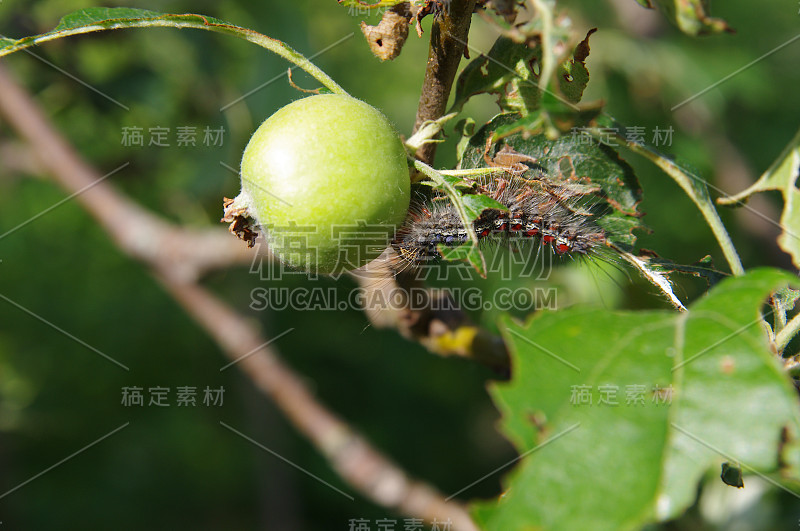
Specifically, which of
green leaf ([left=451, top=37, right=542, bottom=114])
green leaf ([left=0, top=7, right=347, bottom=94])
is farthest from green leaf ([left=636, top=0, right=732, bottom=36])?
green leaf ([left=0, top=7, right=347, bottom=94])

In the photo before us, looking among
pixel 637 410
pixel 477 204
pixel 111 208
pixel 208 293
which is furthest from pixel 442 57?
pixel 111 208

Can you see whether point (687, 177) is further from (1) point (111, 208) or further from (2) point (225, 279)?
(2) point (225, 279)

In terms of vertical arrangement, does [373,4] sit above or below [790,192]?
above

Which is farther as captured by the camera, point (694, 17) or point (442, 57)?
point (442, 57)

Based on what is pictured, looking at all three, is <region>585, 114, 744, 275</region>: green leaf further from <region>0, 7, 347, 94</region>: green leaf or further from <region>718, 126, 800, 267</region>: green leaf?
<region>0, 7, 347, 94</region>: green leaf

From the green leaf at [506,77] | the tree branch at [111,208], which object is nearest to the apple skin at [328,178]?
the green leaf at [506,77]

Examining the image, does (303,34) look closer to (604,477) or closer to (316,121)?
(316,121)

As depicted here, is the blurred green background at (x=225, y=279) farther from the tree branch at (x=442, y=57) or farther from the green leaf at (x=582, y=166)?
the tree branch at (x=442, y=57)

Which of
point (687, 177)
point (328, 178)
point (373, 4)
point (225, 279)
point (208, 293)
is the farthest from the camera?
point (225, 279)
